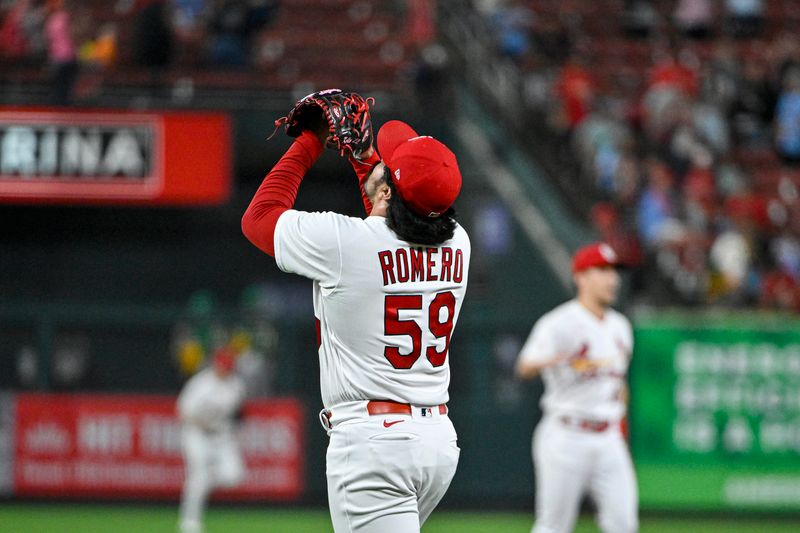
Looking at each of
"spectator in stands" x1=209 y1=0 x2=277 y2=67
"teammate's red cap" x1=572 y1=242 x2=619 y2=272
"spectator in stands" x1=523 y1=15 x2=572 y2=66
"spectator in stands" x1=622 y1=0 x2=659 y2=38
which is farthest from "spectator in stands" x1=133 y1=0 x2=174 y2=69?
"teammate's red cap" x1=572 y1=242 x2=619 y2=272

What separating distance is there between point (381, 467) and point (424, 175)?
3.12ft

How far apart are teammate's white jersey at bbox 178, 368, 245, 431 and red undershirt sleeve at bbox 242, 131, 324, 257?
850cm

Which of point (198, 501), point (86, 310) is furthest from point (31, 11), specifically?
point (198, 501)

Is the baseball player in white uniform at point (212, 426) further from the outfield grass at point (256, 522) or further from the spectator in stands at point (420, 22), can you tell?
the spectator in stands at point (420, 22)

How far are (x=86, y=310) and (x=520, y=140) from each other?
5.77 m

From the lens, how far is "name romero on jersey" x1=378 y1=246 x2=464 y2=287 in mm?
4355

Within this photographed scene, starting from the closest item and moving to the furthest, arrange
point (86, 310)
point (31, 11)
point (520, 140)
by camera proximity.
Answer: point (86, 310)
point (31, 11)
point (520, 140)

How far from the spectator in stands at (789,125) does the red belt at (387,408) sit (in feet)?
47.4

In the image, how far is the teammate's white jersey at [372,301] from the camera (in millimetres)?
4305

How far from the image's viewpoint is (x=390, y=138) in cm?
453

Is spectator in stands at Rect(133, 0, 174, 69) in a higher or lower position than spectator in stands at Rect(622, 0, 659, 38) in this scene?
lower

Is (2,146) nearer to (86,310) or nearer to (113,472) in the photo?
(86,310)

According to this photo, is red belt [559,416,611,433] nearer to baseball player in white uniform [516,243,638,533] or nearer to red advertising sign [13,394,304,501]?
baseball player in white uniform [516,243,638,533]

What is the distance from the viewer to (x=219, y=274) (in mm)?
16109
